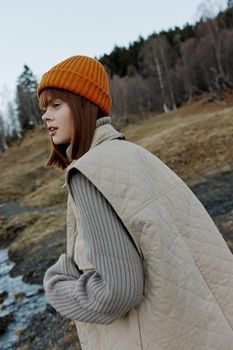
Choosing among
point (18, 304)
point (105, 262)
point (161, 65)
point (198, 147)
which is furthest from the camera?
point (161, 65)

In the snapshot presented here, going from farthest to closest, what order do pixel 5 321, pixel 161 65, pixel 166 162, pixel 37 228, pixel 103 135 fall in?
1. pixel 161 65
2. pixel 166 162
3. pixel 37 228
4. pixel 5 321
5. pixel 103 135

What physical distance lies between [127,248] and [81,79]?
0.86 m

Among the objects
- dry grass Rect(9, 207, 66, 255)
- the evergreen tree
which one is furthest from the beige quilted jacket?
the evergreen tree

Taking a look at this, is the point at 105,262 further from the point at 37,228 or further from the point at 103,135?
the point at 37,228

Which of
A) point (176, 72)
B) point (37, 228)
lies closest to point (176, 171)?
point (37, 228)

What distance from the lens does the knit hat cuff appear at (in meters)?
1.72

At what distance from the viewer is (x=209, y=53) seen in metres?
44.3

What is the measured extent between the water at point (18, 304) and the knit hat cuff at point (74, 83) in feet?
24.1

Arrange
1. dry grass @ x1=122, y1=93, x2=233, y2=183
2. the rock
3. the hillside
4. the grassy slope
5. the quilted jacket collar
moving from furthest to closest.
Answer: dry grass @ x1=122, y1=93, x2=233, y2=183 < the grassy slope < the hillside < the rock < the quilted jacket collar

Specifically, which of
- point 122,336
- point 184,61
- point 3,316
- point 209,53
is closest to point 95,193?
→ point 122,336

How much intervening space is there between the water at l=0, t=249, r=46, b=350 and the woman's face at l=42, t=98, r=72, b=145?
23.4 ft

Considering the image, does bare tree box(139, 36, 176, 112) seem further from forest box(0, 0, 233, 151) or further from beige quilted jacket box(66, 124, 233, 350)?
beige quilted jacket box(66, 124, 233, 350)

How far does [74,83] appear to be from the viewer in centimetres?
172

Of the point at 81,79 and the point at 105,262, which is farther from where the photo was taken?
the point at 81,79
